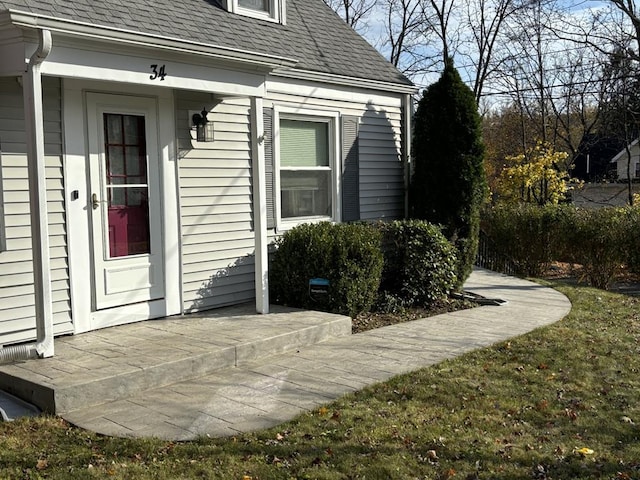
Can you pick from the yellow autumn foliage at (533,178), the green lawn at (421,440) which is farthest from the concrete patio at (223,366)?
the yellow autumn foliage at (533,178)

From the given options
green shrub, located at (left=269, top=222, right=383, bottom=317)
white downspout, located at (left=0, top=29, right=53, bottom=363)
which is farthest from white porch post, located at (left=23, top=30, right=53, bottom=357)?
green shrub, located at (left=269, top=222, right=383, bottom=317)

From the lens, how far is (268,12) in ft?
30.2

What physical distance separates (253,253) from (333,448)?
170 inches

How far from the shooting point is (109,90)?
665cm

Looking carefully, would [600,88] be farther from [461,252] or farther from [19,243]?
[19,243]

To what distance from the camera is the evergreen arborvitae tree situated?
10.1m

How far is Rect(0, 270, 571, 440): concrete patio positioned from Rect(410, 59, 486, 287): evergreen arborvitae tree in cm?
220

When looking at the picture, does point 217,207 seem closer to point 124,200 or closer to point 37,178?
point 124,200

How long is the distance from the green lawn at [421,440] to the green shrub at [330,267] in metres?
2.02

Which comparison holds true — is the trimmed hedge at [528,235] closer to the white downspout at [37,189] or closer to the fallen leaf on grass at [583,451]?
the fallen leaf on grass at [583,451]

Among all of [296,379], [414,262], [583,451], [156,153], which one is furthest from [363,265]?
[583,451]

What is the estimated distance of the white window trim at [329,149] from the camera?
8641 mm

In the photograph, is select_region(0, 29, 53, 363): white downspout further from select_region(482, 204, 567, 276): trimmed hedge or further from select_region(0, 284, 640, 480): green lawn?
select_region(482, 204, 567, 276): trimmed hedge

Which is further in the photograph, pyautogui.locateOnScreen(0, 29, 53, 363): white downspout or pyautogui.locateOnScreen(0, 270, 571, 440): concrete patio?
pyautogui.locateOnScreen(0, 29, 53, 363): white downspout
